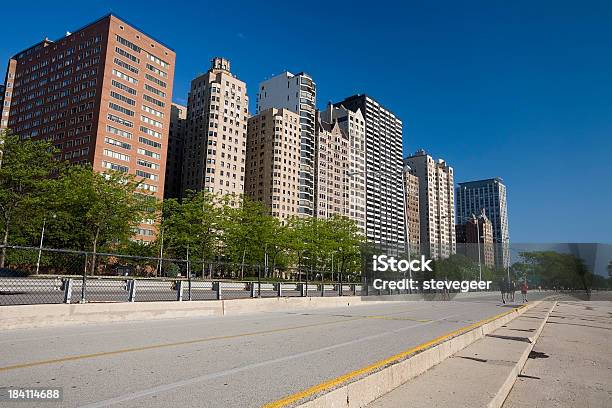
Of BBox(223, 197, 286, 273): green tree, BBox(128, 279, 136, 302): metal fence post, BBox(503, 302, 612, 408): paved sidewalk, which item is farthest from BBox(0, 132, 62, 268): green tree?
BBox(503, 302, 612, 408): paved sidewalk

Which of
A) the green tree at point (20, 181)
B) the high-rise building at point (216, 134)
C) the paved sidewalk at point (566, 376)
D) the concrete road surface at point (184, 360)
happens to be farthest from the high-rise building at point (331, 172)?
the concrete road surface at point (184, 360)

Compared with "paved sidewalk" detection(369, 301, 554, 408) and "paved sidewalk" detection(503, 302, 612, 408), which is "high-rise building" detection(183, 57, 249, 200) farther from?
"paved sidewalk" detection(369, 301, 554, 408)

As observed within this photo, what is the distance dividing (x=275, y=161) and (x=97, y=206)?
101 m

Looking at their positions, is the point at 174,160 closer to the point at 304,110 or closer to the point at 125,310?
the point at 304,110

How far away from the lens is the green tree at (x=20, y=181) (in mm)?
38562

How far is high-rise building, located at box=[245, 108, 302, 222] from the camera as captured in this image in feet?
470

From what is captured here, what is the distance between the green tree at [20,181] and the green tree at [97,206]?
3.06 meters

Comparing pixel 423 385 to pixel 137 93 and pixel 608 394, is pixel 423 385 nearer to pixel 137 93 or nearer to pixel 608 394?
pixel 608 394

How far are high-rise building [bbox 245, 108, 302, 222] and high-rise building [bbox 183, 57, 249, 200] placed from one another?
25.2ft

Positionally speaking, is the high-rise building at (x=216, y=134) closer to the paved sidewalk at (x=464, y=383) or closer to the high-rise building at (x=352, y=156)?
the high-rise building at (x=352, y=156)

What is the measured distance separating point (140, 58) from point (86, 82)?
14.5 meters

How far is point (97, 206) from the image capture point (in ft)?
148

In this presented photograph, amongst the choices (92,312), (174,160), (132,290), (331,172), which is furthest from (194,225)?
(331,172)

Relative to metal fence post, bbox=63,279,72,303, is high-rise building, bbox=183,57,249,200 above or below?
above
